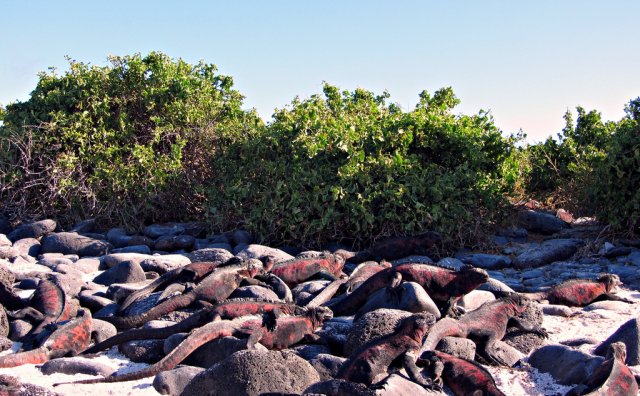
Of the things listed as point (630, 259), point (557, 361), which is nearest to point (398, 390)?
point (557, 361)

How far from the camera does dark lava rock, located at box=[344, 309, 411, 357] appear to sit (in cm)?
514

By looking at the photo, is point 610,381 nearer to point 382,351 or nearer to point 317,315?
point 382,351

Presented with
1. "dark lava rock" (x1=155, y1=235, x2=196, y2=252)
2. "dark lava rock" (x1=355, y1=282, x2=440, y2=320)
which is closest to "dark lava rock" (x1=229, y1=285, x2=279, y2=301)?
"dark lava rock" (x1=355, y1=282, x2=440, y2=320)

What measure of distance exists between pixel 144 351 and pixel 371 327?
1.61m

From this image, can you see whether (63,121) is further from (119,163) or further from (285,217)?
(285,217)

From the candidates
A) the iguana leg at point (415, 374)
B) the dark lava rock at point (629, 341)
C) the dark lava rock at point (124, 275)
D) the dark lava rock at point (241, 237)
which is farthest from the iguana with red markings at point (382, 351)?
the dark lava rock at point (241, 237)

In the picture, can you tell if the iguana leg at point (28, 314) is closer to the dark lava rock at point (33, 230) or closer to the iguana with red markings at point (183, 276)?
the iguana with red markings at point (183, 276)

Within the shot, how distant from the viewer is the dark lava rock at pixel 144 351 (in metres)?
5.32

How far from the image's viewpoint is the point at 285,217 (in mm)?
9992

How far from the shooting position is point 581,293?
22.8 ft

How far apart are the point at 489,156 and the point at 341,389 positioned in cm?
725

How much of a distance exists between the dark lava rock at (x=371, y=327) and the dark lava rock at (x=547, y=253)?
4.18m

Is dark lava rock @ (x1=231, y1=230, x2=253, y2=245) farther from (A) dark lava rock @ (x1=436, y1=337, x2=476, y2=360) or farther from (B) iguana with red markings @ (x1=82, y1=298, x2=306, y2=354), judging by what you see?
(A) dark lava rock @ (x1=436, y1=337, x2=476, y2=360)

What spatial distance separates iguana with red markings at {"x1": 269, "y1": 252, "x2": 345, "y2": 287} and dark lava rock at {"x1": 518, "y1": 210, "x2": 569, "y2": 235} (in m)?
4.28
